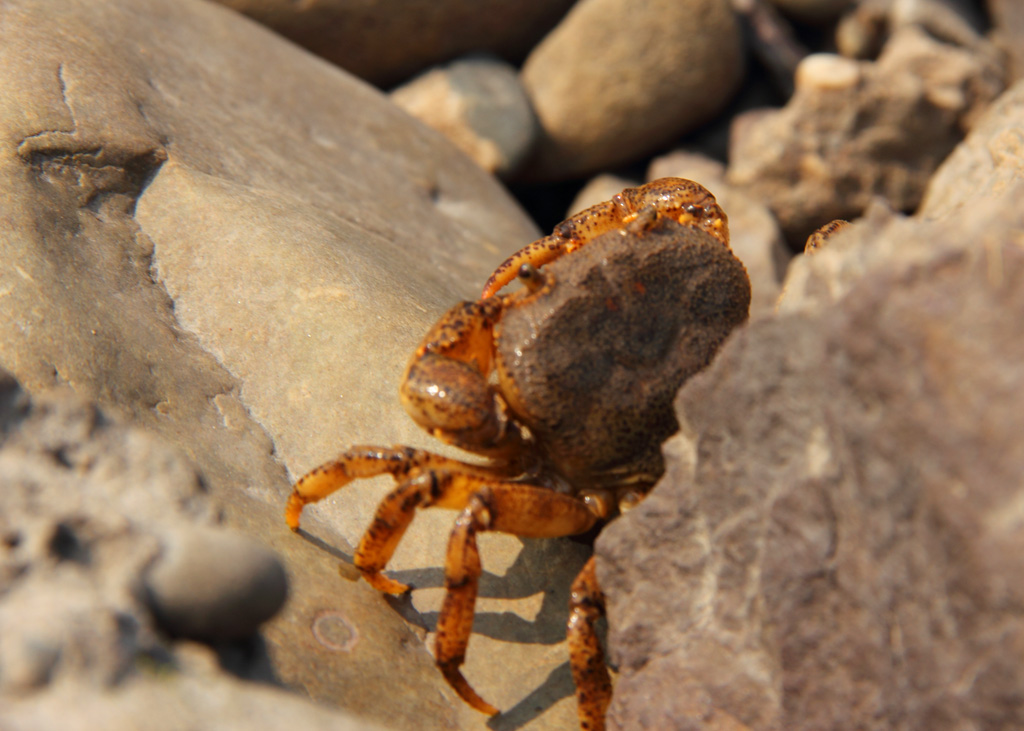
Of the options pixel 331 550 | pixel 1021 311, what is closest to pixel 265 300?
pixel 331 550

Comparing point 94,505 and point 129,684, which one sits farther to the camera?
point 94,505

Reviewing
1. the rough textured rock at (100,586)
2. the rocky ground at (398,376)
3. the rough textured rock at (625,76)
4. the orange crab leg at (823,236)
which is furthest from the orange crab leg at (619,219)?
the rough textured rock at (625,76)

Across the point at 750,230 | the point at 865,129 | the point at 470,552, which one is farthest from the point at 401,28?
the point at 470,552

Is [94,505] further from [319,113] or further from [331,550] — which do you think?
[319,113]

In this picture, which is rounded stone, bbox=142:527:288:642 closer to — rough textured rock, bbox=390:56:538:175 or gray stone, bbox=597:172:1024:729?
gray stone, bbox=597:172:1024:729

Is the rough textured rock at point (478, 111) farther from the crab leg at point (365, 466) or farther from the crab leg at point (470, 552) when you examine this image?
the crab leg at point (470, 552)

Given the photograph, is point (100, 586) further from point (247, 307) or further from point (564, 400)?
point (247, 307)

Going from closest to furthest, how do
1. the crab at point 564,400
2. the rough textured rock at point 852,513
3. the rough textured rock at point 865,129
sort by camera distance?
1. the rough textured rock at point 852,513
2. the crab at point 564,400
3. the rough textured rock at point 865,129
